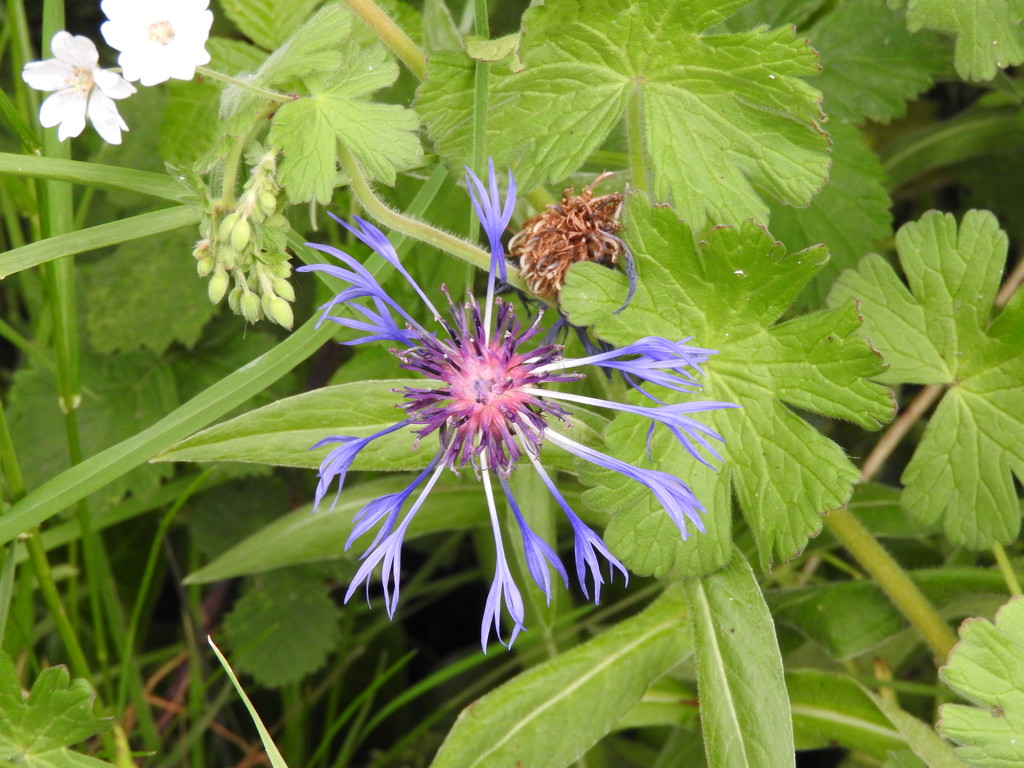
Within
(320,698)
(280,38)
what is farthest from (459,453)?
(320,698)

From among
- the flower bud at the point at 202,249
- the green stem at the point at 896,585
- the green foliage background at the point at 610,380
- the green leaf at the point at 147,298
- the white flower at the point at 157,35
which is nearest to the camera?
the white flower at the point at 157,35

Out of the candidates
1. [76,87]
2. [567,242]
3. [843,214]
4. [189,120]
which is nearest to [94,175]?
[76,87]

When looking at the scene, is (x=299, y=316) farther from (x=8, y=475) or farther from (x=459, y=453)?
(x=459, y=453)

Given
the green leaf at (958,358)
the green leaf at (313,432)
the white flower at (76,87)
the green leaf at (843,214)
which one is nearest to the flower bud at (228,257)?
the white flower at (76,87)

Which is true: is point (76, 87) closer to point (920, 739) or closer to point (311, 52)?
point (311, 52)

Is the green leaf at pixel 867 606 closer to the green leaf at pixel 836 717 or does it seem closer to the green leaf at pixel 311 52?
the green leaf at pixel 836 717

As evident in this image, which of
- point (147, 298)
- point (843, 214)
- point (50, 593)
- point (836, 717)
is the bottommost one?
point (836, 717)
